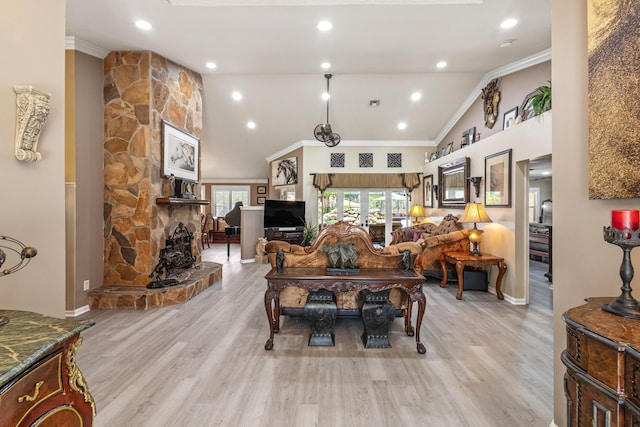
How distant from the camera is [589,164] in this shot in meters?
1.47

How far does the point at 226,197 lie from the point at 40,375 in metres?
11.3

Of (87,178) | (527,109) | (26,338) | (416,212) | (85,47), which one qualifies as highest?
(85,47)

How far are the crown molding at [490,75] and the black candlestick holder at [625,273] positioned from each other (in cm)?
422

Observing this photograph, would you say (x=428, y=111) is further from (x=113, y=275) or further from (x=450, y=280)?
(x=113, y=275)

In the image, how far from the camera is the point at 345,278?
2.69 m

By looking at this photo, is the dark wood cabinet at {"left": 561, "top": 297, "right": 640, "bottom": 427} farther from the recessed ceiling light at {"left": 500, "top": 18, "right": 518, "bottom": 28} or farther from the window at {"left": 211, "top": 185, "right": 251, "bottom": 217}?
the window at {"left": 211, "top": 185, "right": 251, "bottom": 217}

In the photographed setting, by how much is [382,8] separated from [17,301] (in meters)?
4.04

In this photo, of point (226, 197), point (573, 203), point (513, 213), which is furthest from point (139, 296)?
point (226, 197)

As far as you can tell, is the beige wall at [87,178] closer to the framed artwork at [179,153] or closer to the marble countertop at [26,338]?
the framed artwork at [179,153]

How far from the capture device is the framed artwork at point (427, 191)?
7.32 m

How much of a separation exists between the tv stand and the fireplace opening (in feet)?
7.53

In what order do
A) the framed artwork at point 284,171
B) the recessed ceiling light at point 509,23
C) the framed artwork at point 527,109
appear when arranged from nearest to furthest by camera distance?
the recessed ceiling light at point 509,23 < the framed artwork at point 527,109 < the framed artwork at point 284,171

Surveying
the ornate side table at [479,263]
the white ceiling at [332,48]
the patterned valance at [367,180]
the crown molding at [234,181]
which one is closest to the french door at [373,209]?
the patterned valance at [367,180]

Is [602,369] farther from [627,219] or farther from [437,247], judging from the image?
[437,247]
